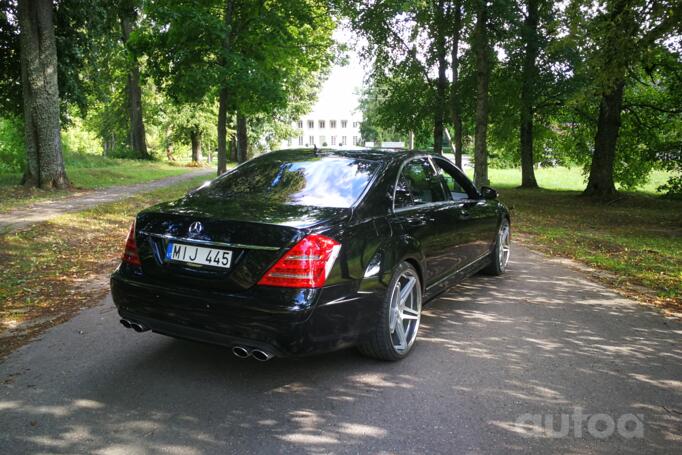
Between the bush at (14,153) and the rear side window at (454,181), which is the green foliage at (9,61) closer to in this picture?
the bush at (14,153)

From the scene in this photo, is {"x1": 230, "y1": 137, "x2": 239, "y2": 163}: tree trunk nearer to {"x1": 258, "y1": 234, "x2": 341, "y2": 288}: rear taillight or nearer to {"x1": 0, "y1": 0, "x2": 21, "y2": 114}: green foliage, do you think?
{"x1": 0, "y1": 0, "x2": 21, "y2": 114}: green foliage

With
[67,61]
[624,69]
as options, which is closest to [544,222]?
[624,69]

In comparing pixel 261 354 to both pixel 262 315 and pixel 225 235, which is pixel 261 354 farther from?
pixel 225 235

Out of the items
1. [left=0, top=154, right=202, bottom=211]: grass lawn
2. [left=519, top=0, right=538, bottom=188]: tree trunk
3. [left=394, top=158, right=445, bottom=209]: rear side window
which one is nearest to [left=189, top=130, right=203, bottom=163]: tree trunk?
[left=0, top=154, right=202, bottom=211]: grass lawn

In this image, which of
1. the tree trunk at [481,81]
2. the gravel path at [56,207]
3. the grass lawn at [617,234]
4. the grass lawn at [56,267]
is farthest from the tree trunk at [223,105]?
the grass lawn at [617,234]

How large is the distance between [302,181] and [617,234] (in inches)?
390

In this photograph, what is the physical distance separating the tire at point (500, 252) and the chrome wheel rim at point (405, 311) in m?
2.54

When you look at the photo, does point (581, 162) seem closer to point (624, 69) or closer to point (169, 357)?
point (624, 69)

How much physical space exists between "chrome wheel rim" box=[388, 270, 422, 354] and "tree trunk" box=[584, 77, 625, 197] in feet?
56.8

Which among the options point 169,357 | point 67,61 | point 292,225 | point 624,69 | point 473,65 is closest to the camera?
point 292,225

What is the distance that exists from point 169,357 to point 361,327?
59.8 inches

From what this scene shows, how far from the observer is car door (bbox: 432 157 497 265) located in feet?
17.8

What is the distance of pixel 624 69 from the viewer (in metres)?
12.0

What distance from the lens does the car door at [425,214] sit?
4.32 meters
